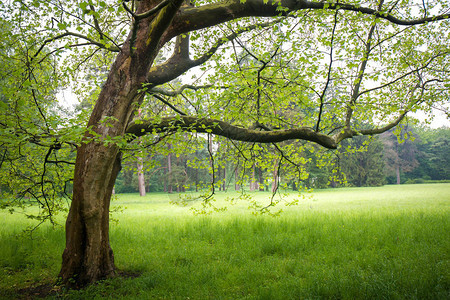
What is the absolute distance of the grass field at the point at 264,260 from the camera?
442 cm

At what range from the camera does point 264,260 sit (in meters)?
6.24

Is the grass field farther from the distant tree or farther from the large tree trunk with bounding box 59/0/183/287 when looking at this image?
the distant tree

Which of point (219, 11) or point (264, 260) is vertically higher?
point (219, 11)

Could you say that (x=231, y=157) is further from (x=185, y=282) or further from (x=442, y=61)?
(x=442, y=61)

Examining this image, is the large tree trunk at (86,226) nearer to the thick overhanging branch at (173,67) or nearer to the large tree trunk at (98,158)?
the large tree trunk at (98,158)

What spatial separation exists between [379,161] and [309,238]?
49501mm

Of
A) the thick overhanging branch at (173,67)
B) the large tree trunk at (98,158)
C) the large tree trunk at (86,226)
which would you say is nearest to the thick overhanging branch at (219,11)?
Answer: the large tree trunk at (98,158)

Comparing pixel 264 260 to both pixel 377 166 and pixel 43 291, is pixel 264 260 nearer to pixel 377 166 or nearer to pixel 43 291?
pixel 43 291

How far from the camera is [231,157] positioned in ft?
23.9

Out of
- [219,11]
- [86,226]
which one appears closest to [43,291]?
[86,226]

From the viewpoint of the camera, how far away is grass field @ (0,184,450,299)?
14.5 feet

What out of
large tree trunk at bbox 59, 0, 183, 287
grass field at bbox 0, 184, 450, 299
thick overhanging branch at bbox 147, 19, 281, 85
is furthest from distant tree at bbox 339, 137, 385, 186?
large tree trunk at bbox 59, 0, 183, 287

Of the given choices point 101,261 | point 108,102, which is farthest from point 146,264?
point 108,102

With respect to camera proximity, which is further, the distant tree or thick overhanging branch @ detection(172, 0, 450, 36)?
the distant tree
